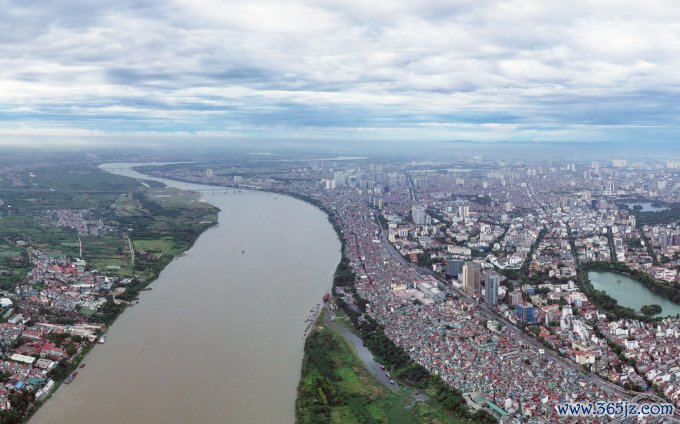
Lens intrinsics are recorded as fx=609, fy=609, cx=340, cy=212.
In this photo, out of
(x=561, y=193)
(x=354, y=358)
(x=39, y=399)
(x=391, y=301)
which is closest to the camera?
(x=39, y=399)

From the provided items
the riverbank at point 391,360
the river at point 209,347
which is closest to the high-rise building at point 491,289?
the riverbank at point 391,360

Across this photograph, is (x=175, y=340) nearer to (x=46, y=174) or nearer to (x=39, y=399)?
(x=39, y=399)

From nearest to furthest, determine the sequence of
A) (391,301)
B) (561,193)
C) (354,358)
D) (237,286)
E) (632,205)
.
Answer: (354,358)
(391,301)
(237,286)
(632,205)
(561,193)

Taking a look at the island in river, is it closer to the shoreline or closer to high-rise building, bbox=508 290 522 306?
the shoreline

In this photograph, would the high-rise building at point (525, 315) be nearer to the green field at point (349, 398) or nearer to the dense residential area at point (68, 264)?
the green field at point (349, 398)

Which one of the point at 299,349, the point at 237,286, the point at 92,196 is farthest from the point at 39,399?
the point at 92,196

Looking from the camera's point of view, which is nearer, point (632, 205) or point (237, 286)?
point (237, 286)
